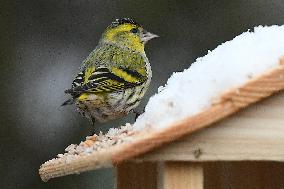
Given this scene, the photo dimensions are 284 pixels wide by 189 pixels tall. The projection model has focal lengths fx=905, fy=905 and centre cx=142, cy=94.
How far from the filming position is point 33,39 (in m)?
6.91

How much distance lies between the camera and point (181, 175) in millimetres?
2160

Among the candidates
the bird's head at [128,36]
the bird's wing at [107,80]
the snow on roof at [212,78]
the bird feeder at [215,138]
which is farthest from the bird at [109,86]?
the bird feeder at [215,138]

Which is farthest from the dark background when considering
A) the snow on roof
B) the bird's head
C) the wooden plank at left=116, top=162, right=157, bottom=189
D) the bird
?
the snow on roof

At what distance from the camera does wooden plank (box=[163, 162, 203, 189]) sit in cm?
214

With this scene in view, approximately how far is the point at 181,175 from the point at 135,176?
2.30 feet

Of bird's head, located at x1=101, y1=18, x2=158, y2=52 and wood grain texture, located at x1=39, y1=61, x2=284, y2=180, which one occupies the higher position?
bird's head, located at x1=101, y1=18, x2=158, y2=52

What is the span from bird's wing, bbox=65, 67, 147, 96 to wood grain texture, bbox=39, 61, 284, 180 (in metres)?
1.52

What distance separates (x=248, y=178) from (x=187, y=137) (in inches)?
36.7

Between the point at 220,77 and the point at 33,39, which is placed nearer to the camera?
the point at 220,77

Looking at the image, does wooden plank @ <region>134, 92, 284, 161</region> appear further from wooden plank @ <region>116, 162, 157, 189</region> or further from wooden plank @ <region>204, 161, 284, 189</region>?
wooden plank @ <region>204, 161, 284, 189</region>

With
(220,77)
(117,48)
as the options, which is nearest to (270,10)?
(117,48)

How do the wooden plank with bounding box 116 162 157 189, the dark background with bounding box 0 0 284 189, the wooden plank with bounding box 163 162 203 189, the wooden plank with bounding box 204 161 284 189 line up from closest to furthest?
the wooden plank with bounding box 163 162 203 189, the wooden plank with bounding box 116 162 157 189, the wooden plank with bounding box 204 161 284 189, the dark background with bounding box 0 0 284 189

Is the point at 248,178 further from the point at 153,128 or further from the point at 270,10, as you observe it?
the point at 270,10

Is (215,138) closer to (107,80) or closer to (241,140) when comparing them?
(241,140)
